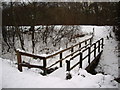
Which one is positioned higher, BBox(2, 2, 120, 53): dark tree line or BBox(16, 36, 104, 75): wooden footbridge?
BBox(2, 2, 120, 53): dark tree line

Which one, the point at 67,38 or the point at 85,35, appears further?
the point at 85,35

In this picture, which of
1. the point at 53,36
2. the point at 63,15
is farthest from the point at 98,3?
the point at 53,36

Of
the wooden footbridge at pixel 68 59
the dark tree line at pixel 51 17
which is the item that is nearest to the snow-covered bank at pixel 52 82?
the wooden footbridge at pixel 68 59

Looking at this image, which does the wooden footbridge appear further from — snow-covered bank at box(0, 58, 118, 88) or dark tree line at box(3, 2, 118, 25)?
dark tree line at box(3, 2, 118, 25)

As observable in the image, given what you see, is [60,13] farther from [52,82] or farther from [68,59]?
[52,82]

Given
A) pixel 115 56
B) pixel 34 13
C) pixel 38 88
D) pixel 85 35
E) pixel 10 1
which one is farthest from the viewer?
pixel 85 35

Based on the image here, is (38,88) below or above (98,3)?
below


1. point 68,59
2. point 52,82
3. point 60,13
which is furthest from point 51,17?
point 52,82

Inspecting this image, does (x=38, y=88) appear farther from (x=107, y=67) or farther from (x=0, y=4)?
(x=0, y=4)

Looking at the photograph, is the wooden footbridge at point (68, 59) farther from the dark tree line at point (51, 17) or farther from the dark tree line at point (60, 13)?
the dark tree line at point (60, 13)

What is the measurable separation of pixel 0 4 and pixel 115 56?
11.7 metres

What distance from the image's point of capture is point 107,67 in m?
11.9

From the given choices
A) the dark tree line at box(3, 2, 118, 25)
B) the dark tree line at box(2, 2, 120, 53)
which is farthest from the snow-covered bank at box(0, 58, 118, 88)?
the dark tree line at box(3, 2, 118, 25)

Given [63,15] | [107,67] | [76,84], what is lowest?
[107,67]
